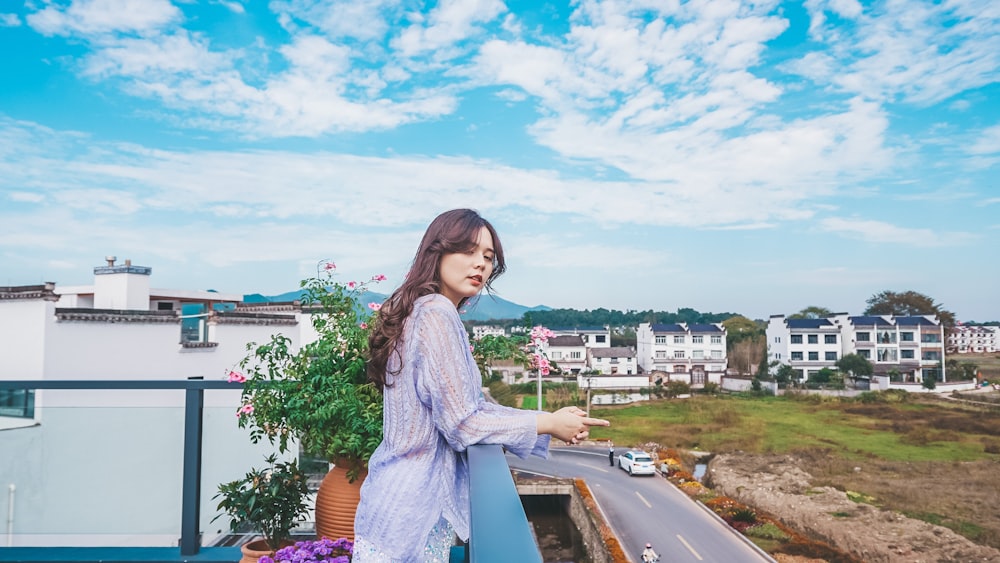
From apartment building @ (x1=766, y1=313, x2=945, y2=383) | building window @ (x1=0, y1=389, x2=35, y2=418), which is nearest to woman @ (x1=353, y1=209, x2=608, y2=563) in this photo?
building window @ (x1=0, y1=389, x2=35, y2=418)

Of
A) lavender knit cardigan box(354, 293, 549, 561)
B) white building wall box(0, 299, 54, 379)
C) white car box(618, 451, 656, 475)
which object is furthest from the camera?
white car box(618, 451, 656, 475)

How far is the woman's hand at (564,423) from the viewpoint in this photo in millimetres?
741

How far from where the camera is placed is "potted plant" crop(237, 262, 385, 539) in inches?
68.4

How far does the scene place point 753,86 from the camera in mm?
55219

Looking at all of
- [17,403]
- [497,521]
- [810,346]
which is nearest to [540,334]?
[17,403]

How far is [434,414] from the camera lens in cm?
71

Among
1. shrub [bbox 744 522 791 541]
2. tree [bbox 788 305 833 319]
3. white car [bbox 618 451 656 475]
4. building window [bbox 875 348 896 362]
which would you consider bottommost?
shrub [bbox 744 522 791 541]

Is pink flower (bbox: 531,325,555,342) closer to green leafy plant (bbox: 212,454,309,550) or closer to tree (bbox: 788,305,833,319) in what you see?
green leafy plant (bbox: 212,454,309,550)

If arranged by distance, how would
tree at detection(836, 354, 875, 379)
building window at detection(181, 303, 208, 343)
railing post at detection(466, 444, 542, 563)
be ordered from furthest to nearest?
tree at detection(836, 354, 875, 379)
building window at detection(181, 303, 208, 343)
railing post at detection(466, 444, 542, 563)

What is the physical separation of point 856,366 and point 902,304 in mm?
13105

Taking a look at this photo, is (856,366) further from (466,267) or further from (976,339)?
(466,267)

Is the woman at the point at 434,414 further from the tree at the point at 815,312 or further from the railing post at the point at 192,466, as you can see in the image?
the tree at the point at 815,312

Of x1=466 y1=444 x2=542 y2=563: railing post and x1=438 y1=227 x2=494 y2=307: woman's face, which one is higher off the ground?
x1=438 y1=227 x2=494 y2=307: woman's face

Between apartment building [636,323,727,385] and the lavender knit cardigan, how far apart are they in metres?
37.7
